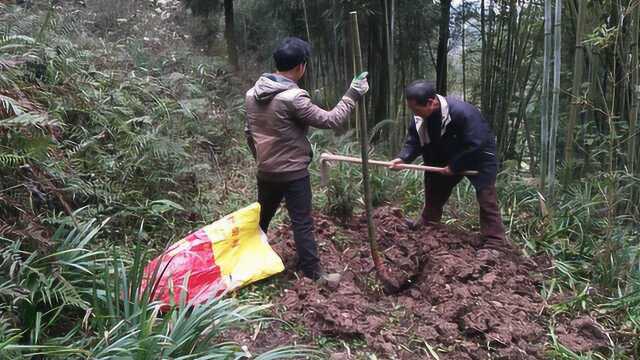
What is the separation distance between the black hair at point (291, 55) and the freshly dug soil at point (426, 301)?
1205 mm

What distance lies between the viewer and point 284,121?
9.69ft

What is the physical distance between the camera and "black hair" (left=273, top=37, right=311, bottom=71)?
2.91 metres

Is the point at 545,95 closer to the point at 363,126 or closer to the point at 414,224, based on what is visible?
the point at 414,224

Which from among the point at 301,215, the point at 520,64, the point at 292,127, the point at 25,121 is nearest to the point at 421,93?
the point at 292,127

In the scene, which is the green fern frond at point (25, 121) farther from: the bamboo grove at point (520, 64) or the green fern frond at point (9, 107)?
the bamboo grove at point (520, 64)

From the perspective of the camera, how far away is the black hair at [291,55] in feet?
9.53

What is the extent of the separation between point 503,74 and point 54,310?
13.6ft

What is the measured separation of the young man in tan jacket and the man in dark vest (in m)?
0.77

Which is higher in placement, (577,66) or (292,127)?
(577,66)

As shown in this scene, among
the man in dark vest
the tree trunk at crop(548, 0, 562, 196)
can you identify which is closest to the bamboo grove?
the tree trunk at crop(548, 0, 562, 196)

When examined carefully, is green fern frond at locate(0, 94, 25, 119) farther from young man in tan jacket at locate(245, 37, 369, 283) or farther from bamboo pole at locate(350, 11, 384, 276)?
bamboo pole at locate(350, 11, 384, 276)

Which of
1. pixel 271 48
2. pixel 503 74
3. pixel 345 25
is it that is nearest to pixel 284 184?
pixel 503 74

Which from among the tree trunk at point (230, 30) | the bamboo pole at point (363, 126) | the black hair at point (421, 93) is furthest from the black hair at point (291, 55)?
the tree trunk at point (230, 30)

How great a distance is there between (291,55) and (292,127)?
0.38 m
